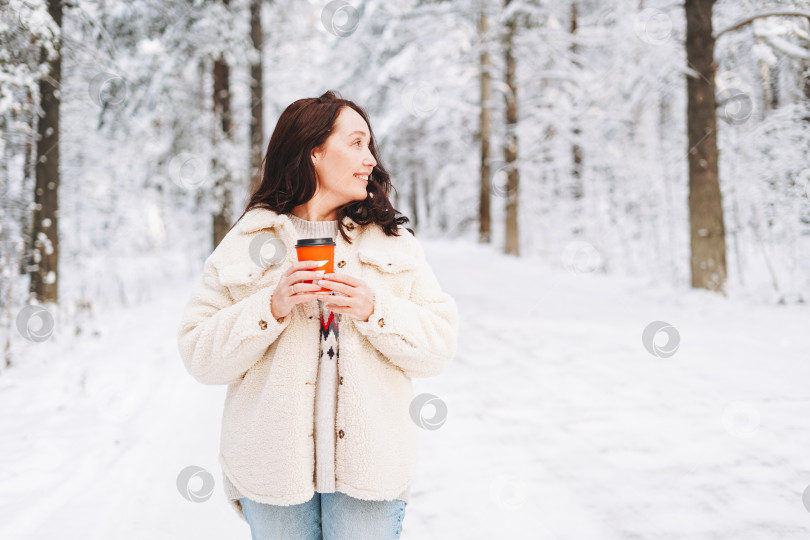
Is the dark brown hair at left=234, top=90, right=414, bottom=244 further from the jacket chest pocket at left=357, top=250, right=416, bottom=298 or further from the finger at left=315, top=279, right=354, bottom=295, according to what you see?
the finger at left=315, top=279, right=354, bottom=295

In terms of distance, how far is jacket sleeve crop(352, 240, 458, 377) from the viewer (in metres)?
1.46

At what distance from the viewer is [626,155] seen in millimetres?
14594

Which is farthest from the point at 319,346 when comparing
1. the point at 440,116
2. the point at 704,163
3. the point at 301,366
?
the point at 440,116

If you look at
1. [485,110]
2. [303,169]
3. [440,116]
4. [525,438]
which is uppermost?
[440,116]

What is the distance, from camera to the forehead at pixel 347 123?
5.49 feet

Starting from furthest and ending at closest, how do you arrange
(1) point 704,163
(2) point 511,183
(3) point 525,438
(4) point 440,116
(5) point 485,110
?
(4) point 440,116
(5) point 485,110
(2) point 511,183
(1) point 704,163
(3) point 525,438

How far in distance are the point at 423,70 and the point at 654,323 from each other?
1256cm

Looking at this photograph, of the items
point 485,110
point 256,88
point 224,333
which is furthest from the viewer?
point 485,110

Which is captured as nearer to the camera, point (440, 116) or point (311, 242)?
point (311, 242)

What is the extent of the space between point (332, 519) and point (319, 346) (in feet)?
1.65

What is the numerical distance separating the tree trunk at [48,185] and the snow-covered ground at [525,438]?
141 centimetres

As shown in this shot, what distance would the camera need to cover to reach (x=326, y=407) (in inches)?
60.5

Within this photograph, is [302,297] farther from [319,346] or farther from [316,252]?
[319,346]

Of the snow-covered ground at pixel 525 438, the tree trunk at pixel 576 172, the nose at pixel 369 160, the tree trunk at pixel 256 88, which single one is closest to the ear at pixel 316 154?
the nose at pixel 369 160
